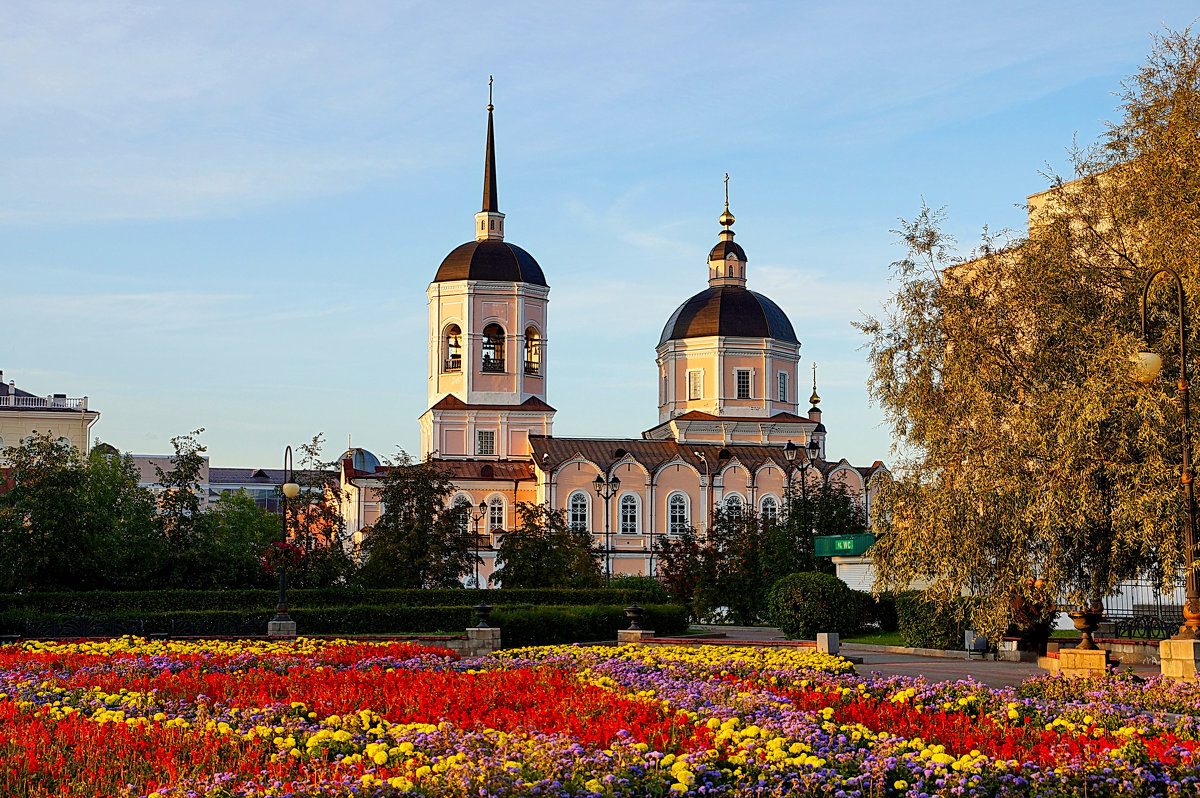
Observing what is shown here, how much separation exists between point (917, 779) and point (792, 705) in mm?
3406

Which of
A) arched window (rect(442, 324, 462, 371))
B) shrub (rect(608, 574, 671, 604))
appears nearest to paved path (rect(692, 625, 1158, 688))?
shrub (rect(608, 574, 671, 604))

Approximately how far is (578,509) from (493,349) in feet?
32.9

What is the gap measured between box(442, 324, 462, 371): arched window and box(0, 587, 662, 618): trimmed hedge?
32626 mm

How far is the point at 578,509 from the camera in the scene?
60781mm

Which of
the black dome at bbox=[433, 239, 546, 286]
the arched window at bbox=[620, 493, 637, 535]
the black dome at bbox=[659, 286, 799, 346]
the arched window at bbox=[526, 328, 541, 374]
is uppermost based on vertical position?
the black dome at bbox=[433, 239, 546, 286]

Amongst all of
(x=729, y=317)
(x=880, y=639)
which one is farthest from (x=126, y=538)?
(x=729, y=317)

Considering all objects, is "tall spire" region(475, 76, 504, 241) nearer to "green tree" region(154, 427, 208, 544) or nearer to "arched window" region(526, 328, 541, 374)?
"arched window" region(526, 328, 541, 374)

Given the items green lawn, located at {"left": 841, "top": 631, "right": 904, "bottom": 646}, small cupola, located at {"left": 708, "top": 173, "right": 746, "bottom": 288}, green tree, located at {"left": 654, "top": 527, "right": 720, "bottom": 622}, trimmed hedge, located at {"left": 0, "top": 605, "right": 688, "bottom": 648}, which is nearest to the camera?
trimmed hedge, located at {"left": 0, "top": 605, "right": 688, "bottom": 648}

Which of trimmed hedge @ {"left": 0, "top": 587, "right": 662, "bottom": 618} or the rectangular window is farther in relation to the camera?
the rectangular window

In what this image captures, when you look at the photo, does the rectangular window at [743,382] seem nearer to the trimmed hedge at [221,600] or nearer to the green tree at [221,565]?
the trimmed hedge at [221,600]

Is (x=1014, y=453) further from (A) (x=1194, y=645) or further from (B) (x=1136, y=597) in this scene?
(B) (x=1136, y=597)

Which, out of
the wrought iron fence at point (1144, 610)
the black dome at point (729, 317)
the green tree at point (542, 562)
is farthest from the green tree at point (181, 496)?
the black dome at point (729, 317)

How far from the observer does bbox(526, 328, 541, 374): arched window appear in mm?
65000

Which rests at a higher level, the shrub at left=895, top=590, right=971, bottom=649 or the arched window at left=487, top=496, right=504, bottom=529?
the arched window at left=487, top=496, right=504, bottom=529
